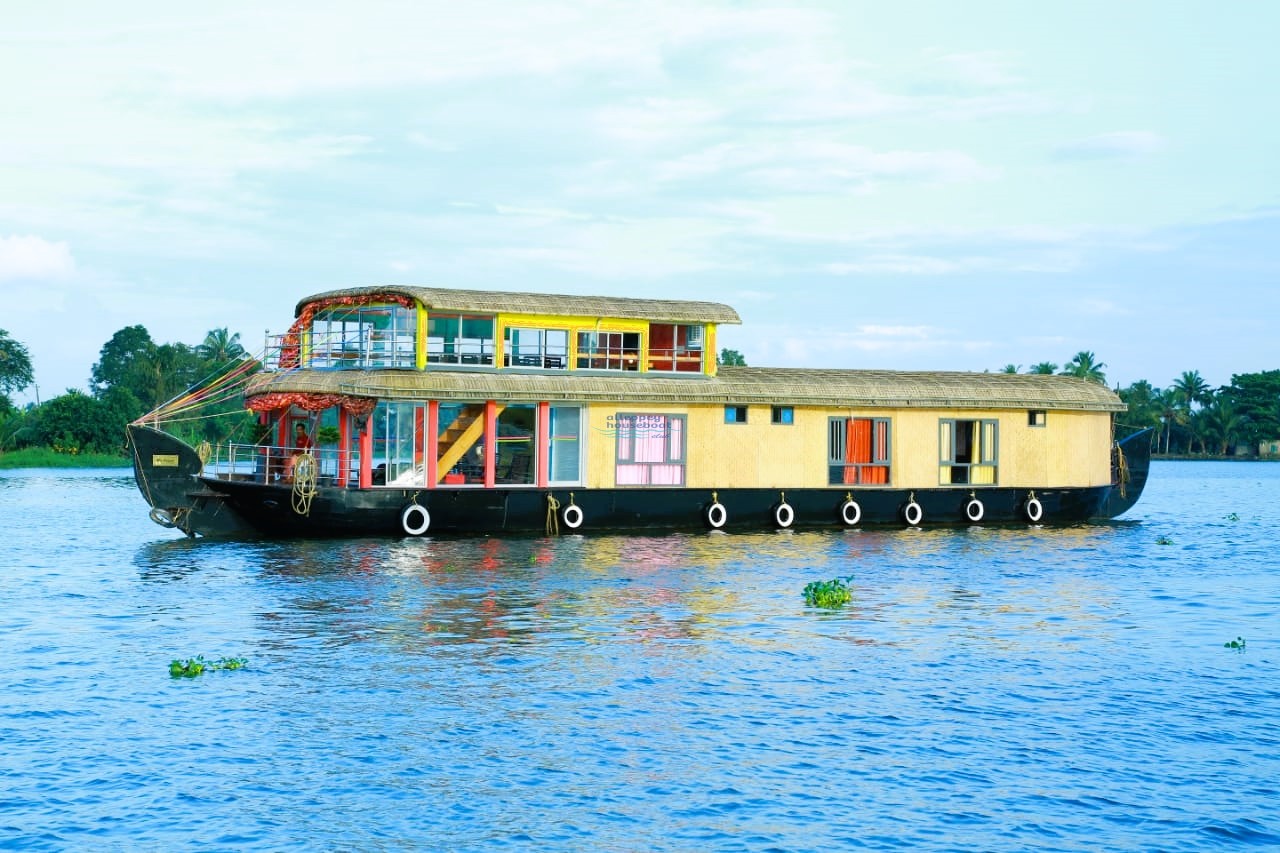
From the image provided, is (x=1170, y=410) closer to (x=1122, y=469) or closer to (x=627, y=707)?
(x=1122, y=469)

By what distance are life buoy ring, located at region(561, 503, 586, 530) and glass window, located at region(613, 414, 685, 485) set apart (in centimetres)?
178

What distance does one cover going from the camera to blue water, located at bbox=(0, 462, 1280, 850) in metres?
12.2

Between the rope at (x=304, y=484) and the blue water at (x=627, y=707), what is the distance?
2.16m

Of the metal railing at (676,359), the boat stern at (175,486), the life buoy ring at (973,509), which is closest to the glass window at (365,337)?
the boat stern at (175,486)

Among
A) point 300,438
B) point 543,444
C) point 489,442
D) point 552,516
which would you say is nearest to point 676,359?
point 543,444

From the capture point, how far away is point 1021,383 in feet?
138

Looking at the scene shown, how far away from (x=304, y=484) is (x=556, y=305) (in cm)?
890

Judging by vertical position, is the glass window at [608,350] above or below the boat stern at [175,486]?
above

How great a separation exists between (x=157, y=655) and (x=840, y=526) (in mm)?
23980

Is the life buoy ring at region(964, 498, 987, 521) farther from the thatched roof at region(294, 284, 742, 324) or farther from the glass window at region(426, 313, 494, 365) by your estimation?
the glass window at region(426, 313, 494, 365)

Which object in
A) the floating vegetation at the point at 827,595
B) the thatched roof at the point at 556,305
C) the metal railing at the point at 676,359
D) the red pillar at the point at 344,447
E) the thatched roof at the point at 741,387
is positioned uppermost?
the thatched roof at the point at 556,305

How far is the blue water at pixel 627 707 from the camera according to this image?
482 inches

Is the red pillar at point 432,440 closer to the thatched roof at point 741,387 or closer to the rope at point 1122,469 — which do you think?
the thatched roof at point 741,387

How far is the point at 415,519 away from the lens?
33062mm
